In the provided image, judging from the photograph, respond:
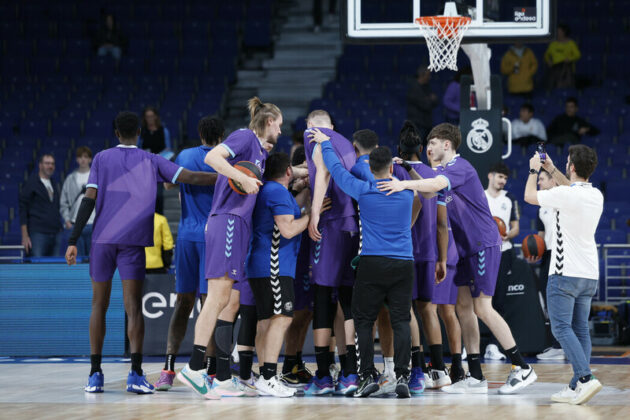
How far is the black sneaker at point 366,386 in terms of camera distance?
281 inches

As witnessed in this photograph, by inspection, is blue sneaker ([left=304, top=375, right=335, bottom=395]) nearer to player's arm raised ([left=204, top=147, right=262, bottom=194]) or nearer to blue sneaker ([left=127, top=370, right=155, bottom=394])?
blue sneaker ([left=127, top=370, right=155, bottom=394])

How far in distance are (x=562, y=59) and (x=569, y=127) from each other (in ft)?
6.97

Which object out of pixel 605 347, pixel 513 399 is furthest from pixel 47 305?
pixel 605 347

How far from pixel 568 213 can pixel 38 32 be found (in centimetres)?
1611

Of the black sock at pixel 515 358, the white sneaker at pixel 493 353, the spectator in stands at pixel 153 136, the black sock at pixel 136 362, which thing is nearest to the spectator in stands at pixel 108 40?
the spectator in stands at pixel 153 136

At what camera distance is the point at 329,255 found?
7336mm

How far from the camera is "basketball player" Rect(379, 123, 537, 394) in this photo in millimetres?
7520

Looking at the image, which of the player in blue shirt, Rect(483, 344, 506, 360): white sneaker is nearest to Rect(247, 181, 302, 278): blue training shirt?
the player in blue shirt

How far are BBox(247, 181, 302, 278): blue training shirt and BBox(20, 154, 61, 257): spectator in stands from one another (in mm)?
5886

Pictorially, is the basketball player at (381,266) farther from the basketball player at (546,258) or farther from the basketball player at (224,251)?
the basketball player at (546,258)

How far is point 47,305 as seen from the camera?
11.0 m

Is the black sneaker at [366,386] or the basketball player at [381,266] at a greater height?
the basketball player at [381,266]

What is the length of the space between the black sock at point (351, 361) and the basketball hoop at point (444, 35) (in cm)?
347

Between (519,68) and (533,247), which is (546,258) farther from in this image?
(519,68)
